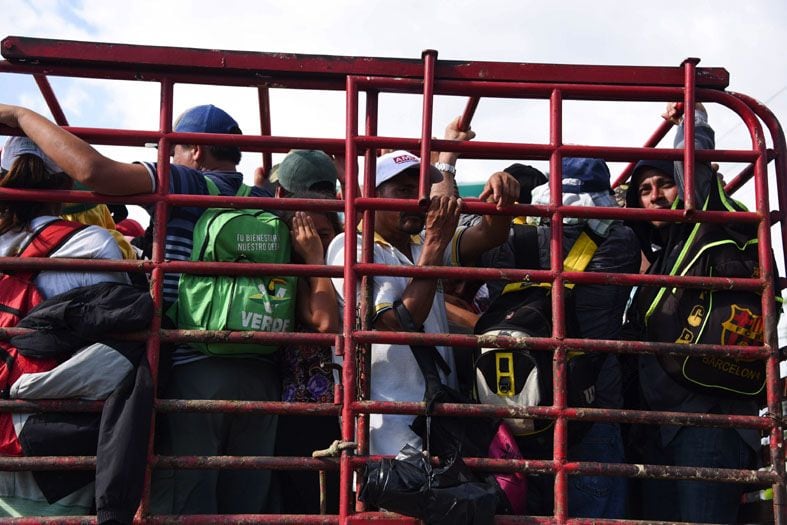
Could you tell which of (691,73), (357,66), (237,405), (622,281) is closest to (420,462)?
(237,405)

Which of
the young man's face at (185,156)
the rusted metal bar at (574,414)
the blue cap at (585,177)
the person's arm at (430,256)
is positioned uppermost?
the young man's face at (185,156)

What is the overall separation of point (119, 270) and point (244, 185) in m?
0.73

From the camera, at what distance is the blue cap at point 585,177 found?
14.5ft

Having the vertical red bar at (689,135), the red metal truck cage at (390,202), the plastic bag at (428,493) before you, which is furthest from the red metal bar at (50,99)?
the vertical red bar at (689,135)

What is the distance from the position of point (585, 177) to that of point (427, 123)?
961mm

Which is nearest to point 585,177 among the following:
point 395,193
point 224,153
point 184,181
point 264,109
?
point 395,193

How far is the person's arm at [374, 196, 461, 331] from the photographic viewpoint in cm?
381

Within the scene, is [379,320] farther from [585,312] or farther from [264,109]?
[264,109]

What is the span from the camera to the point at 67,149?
12.1 feet

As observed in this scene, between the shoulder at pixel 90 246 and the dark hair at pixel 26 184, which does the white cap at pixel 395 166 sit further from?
the dark hair at pixel 26 184

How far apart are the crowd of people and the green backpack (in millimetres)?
14

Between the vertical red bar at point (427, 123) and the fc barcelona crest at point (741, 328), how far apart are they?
4.20 ft

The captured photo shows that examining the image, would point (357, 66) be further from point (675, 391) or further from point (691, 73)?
point (675, 391)

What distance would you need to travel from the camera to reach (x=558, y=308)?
3775mm
